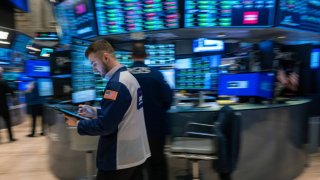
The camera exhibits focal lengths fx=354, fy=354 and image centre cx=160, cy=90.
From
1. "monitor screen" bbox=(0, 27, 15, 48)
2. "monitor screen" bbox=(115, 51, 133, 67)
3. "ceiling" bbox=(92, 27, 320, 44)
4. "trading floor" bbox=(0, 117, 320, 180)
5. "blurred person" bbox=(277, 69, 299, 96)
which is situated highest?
"monitor screen" bbox=(0, 27, 15, 48)

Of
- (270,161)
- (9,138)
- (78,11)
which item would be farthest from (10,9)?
(270,161)

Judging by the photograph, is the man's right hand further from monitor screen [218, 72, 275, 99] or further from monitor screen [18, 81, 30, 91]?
monitor screen [18, 81, 30, 91]

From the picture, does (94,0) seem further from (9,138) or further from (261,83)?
(9,138)

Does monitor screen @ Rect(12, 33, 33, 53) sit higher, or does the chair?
monitor screen @ Rect(12, 33, 33, 53)

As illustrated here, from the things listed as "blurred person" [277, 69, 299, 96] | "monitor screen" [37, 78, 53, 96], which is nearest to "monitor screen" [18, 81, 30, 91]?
"monitor screen" [37, 78, 53, 96]

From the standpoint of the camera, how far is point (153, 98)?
327 cm

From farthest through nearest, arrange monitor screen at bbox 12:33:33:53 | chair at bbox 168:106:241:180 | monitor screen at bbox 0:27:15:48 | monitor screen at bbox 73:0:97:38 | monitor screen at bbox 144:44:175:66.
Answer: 1. monitor screen at bbox 12:33:33:53
2. monitor screen at bbox 0:27:15:48
3. monitor screen at bbox 144:44:175:66
4. monitor screen at bbox 73:0:97:38
5. chair at bbox 168:106:241:180

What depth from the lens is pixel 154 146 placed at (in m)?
3.31

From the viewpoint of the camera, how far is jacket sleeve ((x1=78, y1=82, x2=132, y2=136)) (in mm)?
2064

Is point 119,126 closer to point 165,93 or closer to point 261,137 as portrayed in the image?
point 165,93

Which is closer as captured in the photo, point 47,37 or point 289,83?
point 289,83

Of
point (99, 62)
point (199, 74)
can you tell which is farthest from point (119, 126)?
point (199, 74)

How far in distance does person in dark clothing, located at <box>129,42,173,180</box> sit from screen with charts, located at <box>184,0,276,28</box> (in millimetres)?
1881

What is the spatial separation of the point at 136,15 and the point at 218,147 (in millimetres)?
2780
